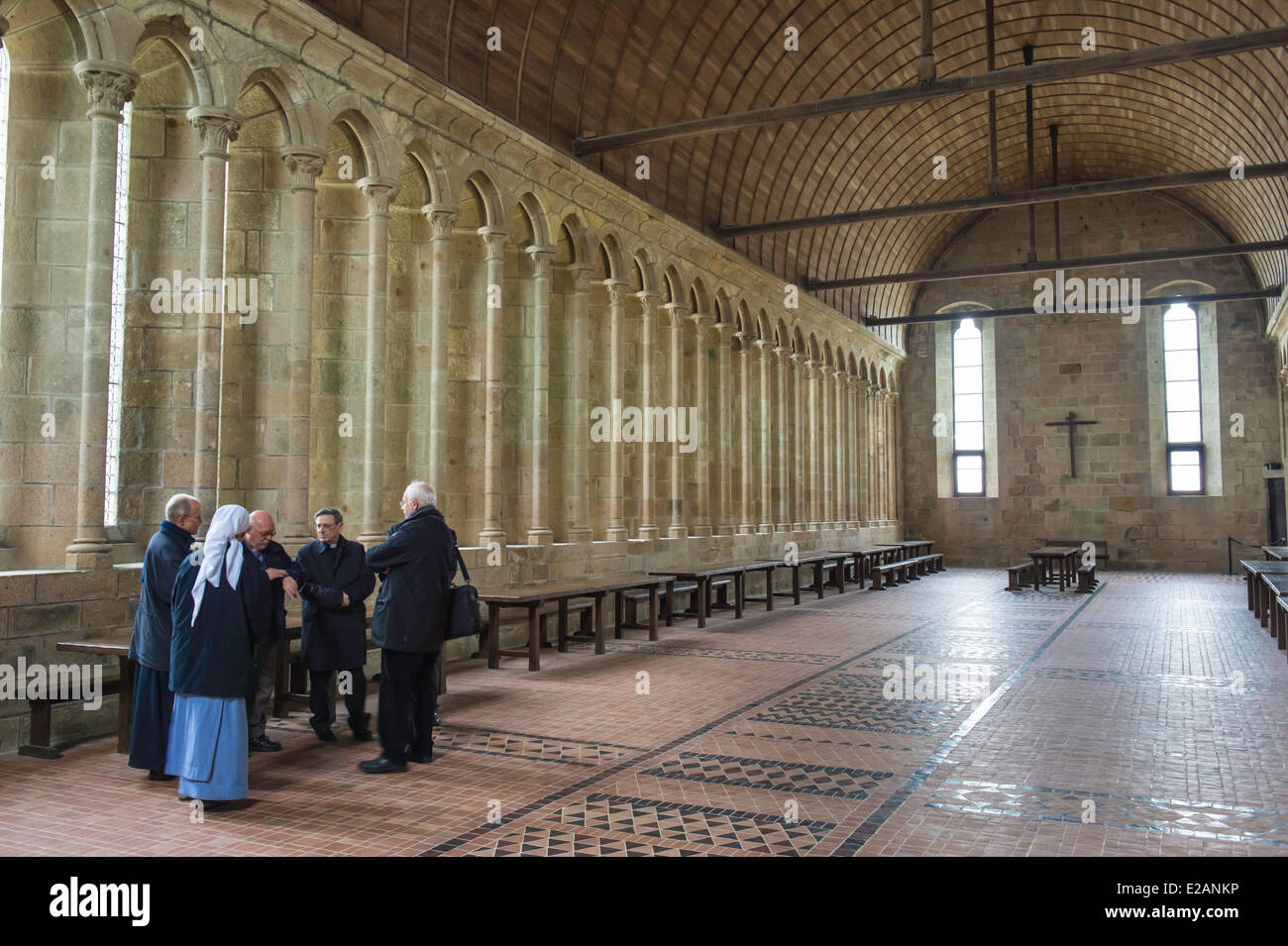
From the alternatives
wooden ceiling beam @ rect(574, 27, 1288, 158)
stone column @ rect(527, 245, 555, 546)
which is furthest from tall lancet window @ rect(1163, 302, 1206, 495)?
stone column @ rect(527, 245, 555, 546)

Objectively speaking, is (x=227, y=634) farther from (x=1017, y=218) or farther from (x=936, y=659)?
(x=1017, y=218)

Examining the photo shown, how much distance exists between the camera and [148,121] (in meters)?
9.62

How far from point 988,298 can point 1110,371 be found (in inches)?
163

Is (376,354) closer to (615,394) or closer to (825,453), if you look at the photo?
(615,394)

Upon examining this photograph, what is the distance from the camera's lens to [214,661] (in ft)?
18.9

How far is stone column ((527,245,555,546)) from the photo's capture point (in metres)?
14.3

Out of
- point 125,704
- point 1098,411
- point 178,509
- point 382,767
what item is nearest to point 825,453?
point 1098,411

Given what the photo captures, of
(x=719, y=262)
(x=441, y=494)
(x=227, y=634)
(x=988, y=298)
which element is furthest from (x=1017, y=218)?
(x=227, y=634)

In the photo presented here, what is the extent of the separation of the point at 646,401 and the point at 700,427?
2.36 meters

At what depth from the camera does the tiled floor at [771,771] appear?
535 centimetres

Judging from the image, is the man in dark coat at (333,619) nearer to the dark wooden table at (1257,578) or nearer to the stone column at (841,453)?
the dark wooden table at (1257,578)

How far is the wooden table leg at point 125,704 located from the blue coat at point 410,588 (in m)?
1.78

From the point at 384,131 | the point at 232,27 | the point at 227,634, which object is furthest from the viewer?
the point at 384,131

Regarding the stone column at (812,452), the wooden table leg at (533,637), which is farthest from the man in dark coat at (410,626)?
the stone column at (812,452)
